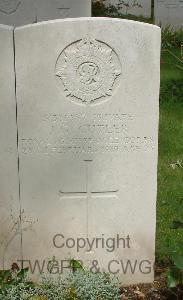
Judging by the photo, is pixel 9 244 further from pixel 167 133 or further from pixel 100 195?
pixel 167 133

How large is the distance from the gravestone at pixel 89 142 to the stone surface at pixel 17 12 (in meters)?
3.86

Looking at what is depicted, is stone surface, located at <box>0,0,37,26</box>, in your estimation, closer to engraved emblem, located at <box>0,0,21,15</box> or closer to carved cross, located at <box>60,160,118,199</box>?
engraved emblem, located at <box>0,0,21,15</box>

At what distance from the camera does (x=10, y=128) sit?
10.1 ft

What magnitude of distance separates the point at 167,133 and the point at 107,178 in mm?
2945

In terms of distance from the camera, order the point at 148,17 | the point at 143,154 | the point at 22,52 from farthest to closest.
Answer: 1. the point at 148,17
2. the point at 143,154
3. the point at 22,52

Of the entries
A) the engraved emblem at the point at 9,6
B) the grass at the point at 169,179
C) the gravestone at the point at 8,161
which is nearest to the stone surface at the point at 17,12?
the engraved emblem at the point at 9,6

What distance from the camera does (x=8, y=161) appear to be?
10.3ft

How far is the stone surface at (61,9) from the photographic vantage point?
6.70m

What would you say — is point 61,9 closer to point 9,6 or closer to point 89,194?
point 9,6

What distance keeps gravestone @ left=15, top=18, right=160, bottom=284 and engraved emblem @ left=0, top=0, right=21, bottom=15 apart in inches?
153

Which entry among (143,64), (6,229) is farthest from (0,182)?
(143,64)

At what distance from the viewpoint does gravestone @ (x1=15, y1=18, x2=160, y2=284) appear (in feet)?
9.73

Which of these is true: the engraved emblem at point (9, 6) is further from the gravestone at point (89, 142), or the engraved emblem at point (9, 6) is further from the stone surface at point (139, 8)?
the stone surface at point (139, 8)

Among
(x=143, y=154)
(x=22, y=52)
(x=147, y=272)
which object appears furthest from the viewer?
(x=147, y=272)
